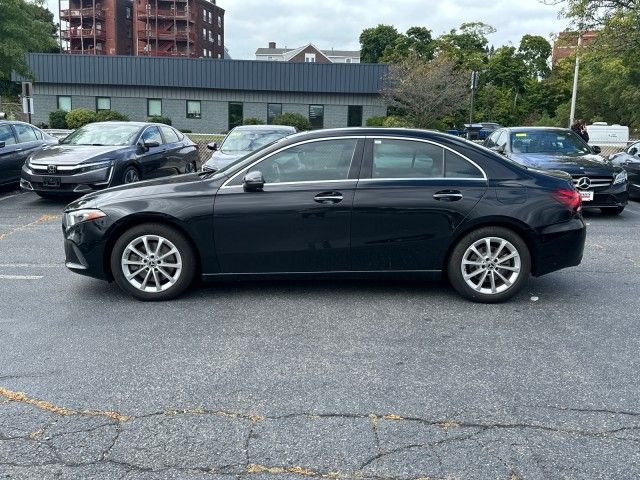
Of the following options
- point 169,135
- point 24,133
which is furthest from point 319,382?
point 24,133

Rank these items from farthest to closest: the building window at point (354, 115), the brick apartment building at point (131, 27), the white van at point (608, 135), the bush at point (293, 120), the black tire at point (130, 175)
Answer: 1. the brick apartment building at point (131, 27)
2. the building window at point (354, 115)
3. the bush at point (293, 120)
4. the white van at point (608, 135)
5. the black tire at point (130, 175)

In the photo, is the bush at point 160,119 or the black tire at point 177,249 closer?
the black tire at point 177,249

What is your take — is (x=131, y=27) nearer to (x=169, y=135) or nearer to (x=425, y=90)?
(x=425, y=90)

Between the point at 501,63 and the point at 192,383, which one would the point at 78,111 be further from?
the point at 192,383

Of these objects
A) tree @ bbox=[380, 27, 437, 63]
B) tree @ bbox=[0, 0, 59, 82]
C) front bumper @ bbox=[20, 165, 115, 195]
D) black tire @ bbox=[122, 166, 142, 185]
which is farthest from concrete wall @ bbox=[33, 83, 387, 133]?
front bumper @ bbox=[20, 165, 115, 195]

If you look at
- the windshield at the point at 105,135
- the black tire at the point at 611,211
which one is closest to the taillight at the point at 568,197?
the black tire at the point at 611,211

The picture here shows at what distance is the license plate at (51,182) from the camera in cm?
1106

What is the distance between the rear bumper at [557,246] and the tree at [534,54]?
5157cm

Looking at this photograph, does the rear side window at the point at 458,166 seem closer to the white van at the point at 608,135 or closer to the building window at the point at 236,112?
the white van at the point at 608,135

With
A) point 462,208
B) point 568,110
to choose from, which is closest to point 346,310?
point 462,208

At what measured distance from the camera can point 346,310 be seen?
543cm

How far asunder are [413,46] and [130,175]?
4668cm

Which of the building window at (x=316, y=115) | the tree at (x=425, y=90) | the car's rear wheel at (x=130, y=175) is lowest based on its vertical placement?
the car's rear wheel at (x=130, y=175)

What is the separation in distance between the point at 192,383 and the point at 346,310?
183 centimetres
